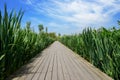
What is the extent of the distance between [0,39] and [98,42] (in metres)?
3.31

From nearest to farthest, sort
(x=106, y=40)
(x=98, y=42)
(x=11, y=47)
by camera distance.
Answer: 1. (x=11, y=47)
2. (x=106, y=40)
3. (x=98, y=42)

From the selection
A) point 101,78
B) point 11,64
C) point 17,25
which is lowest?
point 101,78

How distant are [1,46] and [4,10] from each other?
1048 mm

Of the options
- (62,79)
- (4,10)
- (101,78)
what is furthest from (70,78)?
(4,10)

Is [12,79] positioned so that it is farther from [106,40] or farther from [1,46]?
[106,40]

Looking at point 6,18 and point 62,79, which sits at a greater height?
point 6,18

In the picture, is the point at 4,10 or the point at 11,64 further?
the point at 11,64

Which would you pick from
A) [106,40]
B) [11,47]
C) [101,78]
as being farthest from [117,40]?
[11,47]

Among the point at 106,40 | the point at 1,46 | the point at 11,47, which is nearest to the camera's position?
the point at 1,46

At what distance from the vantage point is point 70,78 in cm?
523

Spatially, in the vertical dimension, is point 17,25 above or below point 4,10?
below

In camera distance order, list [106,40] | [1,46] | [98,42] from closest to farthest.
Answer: [1,46] → [106,40] → [98,42]

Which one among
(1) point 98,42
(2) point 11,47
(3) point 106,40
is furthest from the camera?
(1) point 98,42

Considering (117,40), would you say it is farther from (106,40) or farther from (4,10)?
(4,10)
